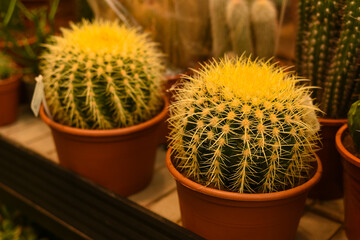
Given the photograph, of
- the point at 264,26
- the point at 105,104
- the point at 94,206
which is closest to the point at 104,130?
the point at 105,104

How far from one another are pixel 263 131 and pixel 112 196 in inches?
18.3

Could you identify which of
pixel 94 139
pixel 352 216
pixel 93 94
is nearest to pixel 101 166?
pixel 94 139

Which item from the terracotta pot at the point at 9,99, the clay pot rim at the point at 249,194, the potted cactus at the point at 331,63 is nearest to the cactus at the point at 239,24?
the potted cactus at the point at 331,63

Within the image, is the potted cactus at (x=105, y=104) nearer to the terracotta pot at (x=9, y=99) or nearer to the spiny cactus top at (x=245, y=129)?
the spiny cactus top at (x=245, y=129)

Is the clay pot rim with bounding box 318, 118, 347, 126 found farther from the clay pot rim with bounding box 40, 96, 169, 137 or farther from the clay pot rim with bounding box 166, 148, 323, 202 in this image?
the clay pot rim with bounding box 40, 96, 169, 137

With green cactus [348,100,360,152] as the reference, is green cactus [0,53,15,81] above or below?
below

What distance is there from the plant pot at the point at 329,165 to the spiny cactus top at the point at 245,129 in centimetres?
16

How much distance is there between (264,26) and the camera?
52.7 inches

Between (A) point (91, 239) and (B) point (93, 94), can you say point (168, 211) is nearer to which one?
(A) point (91, 239)

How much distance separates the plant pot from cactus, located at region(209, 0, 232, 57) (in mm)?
547

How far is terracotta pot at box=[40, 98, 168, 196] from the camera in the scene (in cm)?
104

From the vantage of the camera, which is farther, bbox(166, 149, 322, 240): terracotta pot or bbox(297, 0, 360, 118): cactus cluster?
bbox(297, 0, 360, 118): cactus cluster

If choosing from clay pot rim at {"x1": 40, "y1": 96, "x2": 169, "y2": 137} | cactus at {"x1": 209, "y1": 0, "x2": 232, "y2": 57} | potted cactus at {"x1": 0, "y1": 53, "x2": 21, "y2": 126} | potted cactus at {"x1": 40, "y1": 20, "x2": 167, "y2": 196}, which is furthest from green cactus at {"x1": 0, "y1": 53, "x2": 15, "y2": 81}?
cactus at {"x1": 209, "y1": 0, "x2": 232, "y2": 57}

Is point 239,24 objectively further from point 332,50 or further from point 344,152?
point 344,152
